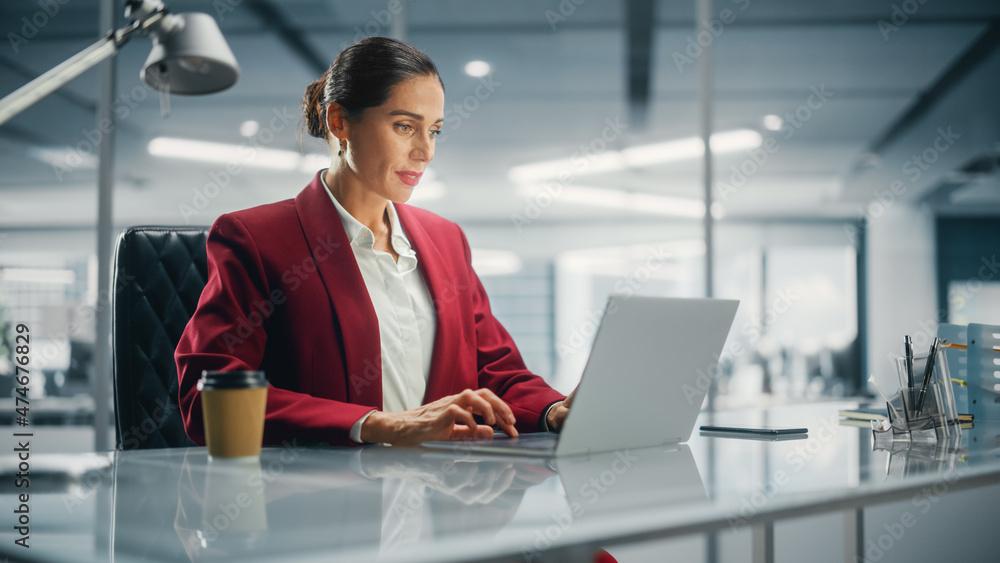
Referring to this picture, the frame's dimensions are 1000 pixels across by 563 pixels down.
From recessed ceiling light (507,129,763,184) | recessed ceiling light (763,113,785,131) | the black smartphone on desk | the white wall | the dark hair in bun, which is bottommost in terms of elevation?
the black smartphone on desk

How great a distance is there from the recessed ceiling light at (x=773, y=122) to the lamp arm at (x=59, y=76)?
9.95ft

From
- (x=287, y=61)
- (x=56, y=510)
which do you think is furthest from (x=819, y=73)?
(x=56, y=510)

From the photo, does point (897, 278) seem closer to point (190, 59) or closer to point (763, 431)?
point (763, 431)

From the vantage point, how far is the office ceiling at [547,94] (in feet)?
10.0

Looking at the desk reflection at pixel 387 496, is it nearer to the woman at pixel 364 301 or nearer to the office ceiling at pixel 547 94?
the woman at pixel 364 301

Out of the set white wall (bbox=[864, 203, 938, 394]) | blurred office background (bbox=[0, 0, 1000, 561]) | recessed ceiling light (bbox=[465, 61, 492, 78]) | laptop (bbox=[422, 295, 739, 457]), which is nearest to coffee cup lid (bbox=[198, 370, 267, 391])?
laptop (bbox=[422, 295, 739, 457])

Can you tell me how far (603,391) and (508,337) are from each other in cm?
73

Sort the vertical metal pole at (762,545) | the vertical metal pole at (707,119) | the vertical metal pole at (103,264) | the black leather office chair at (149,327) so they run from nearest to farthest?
the vertical metal pole at (762,545)
the black leather office chair at (149,327)
the vertical metal pole at (103,264)
the vertical metal pole at (707,119)

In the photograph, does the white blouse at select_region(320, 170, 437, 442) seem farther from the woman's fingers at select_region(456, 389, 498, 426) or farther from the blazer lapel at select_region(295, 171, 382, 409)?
the woman's fingers at select_region(456, 389, 498, 426)

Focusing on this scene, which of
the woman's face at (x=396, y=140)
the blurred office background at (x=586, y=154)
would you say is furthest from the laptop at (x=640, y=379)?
the blurred office background at (x=586, y=154)

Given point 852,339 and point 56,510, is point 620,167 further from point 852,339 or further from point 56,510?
point 56,510

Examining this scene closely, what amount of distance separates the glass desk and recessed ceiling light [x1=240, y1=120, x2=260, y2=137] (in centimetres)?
230

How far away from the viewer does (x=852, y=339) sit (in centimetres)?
414

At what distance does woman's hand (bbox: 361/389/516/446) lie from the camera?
108 centimetres
